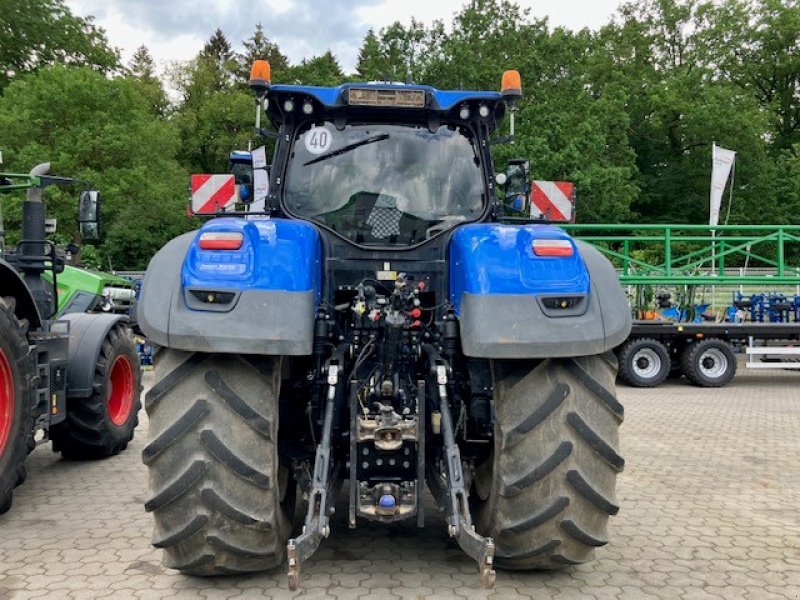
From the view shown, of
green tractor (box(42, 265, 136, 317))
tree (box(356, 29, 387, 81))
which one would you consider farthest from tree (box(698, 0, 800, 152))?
green tractor (box(42, 265, 136, 317))

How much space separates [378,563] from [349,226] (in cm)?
192

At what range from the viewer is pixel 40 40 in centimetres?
3262

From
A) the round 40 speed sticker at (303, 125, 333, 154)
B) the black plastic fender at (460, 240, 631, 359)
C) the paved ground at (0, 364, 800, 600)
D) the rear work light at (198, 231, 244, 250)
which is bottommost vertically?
the paved ground at (0, 364, 800, 600)

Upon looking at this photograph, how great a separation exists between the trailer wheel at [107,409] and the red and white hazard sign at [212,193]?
1.64 meters

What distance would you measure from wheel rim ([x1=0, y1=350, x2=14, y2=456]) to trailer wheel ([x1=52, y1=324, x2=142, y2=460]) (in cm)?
133

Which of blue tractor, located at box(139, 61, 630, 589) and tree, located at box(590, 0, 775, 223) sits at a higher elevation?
tree, located at box(590, 0, 775, 223)

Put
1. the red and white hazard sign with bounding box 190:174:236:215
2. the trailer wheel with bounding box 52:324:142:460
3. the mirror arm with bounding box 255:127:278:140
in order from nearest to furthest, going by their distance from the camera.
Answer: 1. the mirror arm with bounding box 255:127:278:140
2. the red and white hazard sign with bounding box 190:174:236:215
3. the trailer wheel with bounding box 52:324:142:460

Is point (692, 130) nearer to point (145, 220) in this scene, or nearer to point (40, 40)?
point (145, 220)

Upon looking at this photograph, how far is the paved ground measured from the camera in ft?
11.7

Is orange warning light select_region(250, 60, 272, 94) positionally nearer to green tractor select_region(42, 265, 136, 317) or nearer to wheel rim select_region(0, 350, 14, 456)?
wheel rim select_region(0, 350, 14, 456)

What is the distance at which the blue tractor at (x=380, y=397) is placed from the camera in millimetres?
3182

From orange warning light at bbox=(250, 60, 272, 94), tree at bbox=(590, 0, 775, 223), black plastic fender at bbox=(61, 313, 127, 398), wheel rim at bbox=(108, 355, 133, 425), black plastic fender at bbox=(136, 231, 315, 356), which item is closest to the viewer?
black plastic fender at bbox=(136, 231, 315, 356)

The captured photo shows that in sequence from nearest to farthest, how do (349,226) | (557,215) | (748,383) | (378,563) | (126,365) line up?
(378,563) < (349,226) < (557,215) < (126,365) < (748,383)

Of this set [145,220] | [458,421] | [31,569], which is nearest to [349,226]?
[458,421]
